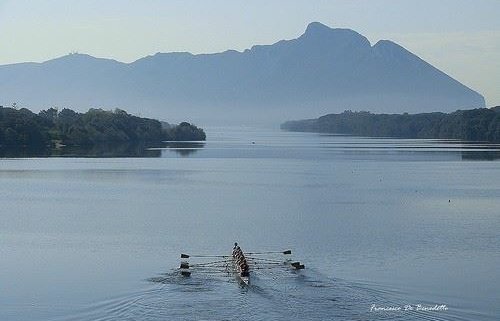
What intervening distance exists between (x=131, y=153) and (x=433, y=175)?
109 feet

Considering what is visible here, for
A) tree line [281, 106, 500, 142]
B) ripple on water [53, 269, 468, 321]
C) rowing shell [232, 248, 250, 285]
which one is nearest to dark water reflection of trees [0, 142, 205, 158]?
tree line [281, 106, 500, 142]

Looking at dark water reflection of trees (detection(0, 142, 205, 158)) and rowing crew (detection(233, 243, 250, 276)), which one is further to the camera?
dark water reflection of trees (detection(0, 142, 205, 158))

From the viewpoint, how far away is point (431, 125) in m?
139

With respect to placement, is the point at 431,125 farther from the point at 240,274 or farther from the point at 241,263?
the point at 240,274

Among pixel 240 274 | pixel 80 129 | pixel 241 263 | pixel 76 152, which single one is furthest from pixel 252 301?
pixel 80 129

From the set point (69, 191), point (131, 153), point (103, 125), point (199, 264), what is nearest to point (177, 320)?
point (199, 264)

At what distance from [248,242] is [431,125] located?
116390 millimetres

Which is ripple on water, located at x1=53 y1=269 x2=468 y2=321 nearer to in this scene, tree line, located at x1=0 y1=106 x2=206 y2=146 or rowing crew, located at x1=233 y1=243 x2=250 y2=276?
rowing crew, located at x1=233 y1=243 x2=250 y2=276

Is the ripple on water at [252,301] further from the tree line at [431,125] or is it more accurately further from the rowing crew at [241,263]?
the tree line at [431,125]

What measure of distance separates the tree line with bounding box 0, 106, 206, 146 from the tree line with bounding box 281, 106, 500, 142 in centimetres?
3888

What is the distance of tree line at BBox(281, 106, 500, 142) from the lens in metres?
114

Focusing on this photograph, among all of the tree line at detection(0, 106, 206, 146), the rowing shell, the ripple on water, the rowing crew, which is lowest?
the ripple on water

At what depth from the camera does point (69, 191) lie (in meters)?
42.2

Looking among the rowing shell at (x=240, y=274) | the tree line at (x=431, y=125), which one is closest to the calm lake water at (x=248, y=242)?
the rowing shell at (x=240, y=274)
